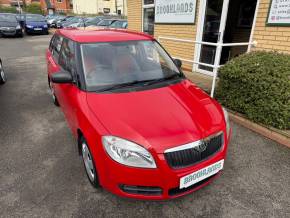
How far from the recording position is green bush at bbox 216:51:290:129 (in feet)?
11.4

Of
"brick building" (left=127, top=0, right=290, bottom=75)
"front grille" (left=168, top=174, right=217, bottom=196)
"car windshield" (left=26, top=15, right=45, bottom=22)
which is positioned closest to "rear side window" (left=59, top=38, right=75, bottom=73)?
"front grille" (left=168, top=174, right=217, bottom=196)

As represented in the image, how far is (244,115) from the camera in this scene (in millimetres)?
4016

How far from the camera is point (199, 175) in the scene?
2.13 m

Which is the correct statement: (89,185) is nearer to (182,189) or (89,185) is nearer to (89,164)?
(89,164)

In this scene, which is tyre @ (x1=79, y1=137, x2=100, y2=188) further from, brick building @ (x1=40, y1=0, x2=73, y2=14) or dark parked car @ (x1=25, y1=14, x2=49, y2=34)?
brick building @ (x1=40, y1=0, x2=73, y2=14)

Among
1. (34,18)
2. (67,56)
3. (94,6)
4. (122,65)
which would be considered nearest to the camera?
(122,65)

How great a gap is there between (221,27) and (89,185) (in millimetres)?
4906

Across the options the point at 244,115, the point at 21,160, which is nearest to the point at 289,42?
the point at 244,115

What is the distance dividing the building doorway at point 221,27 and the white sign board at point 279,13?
92 centimetres

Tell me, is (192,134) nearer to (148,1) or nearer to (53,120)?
(53,120)

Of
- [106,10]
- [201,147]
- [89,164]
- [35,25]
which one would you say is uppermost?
[106,10]

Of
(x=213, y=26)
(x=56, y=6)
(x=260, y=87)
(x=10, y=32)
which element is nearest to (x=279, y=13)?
(x=260, y=87)

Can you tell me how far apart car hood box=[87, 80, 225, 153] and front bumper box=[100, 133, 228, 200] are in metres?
0.21

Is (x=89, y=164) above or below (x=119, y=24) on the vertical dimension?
below
